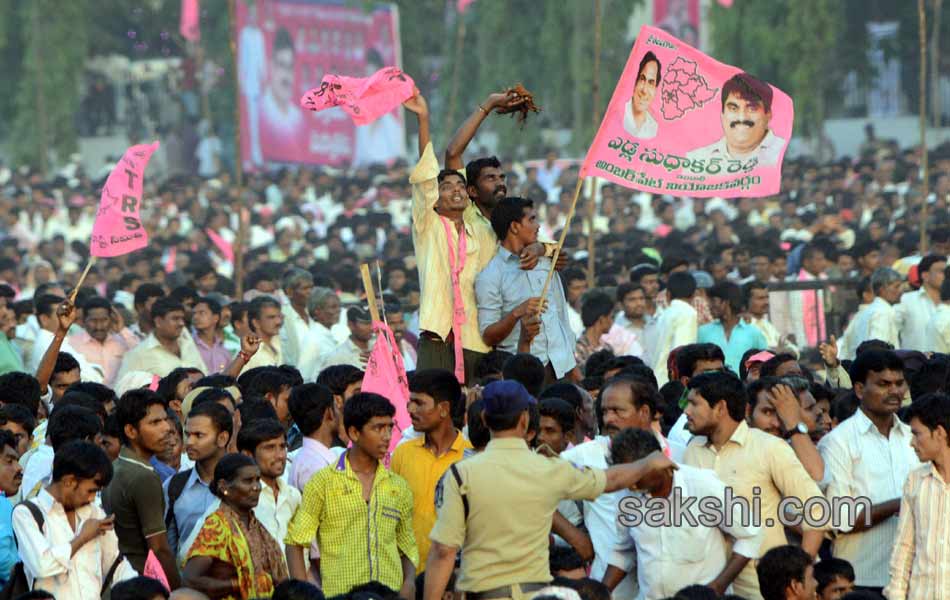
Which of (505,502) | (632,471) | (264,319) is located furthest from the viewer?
(264,319)

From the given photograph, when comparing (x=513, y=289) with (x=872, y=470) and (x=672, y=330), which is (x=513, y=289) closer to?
(x=872, y=470)

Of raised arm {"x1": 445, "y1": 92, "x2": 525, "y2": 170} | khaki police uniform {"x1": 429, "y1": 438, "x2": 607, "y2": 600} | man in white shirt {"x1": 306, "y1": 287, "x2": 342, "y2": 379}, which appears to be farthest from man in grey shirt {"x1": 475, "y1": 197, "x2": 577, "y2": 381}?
man in white shirt {"x1": 306, "y1": 287, "x2": 342, "y2": 379}

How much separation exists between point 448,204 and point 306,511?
2425 millimetres

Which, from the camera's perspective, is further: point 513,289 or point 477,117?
point 513,289

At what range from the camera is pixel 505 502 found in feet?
22.0

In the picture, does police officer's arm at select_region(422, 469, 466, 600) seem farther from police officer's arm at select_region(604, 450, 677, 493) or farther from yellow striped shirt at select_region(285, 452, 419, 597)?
yellow striped shirt at select_region(285, 452, 419, 597)

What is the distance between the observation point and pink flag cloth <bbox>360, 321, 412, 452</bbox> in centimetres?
918

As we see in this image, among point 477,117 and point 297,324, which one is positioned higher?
point 477,117

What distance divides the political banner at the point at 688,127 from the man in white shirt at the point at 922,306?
399 cm

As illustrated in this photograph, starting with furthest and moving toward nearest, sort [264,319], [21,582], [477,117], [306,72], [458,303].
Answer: [306,72] < [264,319] < [458,303] < [477,117] < [21,582]

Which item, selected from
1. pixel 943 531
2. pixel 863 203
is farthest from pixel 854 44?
pixel 943 531

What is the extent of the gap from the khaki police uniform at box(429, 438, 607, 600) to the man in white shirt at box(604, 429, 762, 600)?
42 cm

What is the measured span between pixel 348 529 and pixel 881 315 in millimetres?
7019

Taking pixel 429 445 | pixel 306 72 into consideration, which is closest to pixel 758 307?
pixel 429 445
